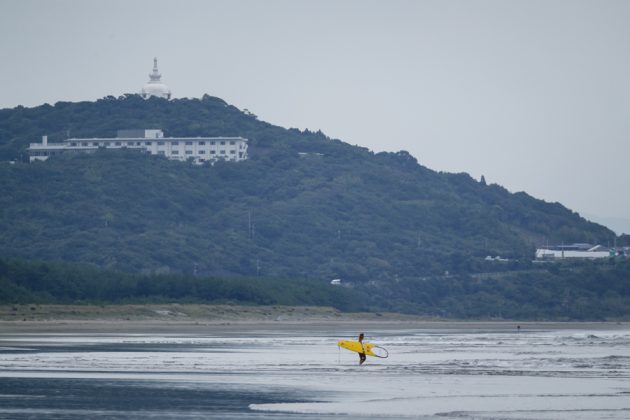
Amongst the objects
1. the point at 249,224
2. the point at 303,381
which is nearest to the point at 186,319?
the point at 303,381

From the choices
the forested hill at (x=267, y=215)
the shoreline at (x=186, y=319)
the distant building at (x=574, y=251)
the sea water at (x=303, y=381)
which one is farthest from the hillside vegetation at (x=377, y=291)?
the sea water at (x=303, y=381)

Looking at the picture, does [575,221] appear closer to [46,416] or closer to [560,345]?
[560,345]

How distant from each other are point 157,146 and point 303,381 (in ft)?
498

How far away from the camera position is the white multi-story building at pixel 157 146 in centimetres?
18250

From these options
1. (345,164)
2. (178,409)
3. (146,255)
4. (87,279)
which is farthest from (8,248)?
(178,409)

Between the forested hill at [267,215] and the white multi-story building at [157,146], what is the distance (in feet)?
12.8

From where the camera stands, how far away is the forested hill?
464 feet

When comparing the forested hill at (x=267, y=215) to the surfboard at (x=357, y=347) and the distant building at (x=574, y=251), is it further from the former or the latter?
the surfboard at (x=357, y=347)

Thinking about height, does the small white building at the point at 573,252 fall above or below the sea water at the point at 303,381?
above

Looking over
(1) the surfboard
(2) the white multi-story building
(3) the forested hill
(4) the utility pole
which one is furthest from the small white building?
(1) the surfboard

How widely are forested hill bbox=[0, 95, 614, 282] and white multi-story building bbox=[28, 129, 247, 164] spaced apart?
3.92m

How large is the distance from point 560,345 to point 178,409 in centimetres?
2925

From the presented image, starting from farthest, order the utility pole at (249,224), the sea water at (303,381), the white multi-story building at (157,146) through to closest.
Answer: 1. the white multi-story building at (157,146)
2. the utility pole at (249,224)
3. the sea water at (303,381)

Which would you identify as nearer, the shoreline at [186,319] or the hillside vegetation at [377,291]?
the shoreline at [186,319]
